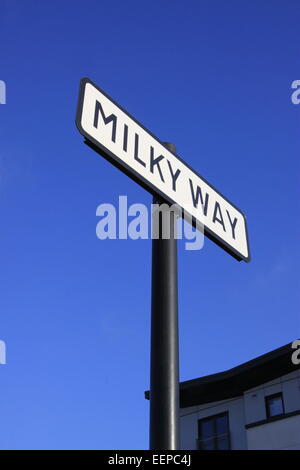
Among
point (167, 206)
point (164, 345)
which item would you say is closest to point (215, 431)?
point (167, 206)

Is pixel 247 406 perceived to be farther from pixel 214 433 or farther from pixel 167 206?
pixel 167 206

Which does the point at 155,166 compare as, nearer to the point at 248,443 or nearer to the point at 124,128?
the point at 124,128

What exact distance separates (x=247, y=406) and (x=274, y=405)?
51.5 inches

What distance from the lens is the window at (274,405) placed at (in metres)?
21.8

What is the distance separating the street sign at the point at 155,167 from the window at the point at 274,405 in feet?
63.4

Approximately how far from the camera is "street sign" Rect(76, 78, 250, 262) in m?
3.38

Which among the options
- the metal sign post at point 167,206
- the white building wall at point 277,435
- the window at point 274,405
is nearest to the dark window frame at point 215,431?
the white building wall at point 277,435

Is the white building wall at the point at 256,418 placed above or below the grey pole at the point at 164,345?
above

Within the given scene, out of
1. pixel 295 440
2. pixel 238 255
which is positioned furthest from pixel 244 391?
pixel 238 255

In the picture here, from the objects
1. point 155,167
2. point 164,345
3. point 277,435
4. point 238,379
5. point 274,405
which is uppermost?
point 238,379

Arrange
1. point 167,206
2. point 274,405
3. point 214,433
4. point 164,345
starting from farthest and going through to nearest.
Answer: point 214,433 < point 274,405 < point 167,206 < point 164,345

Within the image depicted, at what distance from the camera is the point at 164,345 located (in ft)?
9.88

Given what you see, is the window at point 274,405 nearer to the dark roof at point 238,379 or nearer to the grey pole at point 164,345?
the dark roof at point 238,379

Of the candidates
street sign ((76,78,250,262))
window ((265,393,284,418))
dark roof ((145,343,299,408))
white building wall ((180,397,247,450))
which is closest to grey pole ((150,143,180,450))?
street sign ((76,78,250,262))
